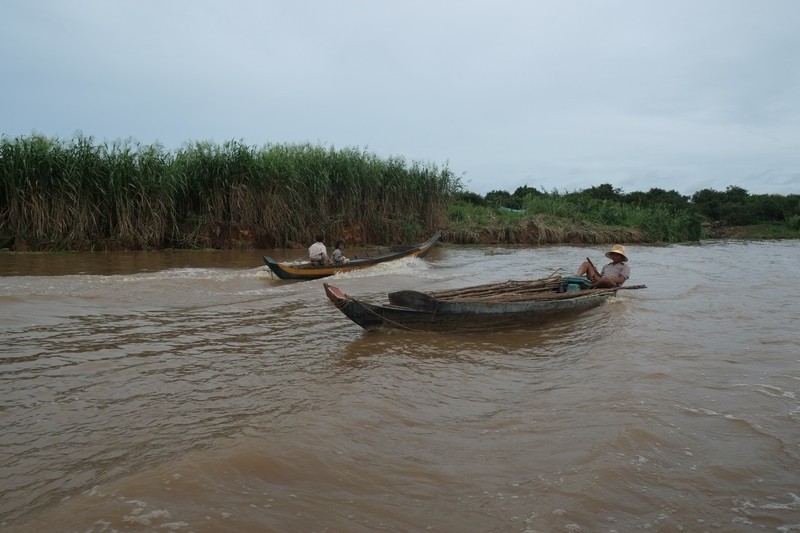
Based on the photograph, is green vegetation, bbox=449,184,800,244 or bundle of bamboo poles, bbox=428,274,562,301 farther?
green vegetation, bbox=449,184,800,244

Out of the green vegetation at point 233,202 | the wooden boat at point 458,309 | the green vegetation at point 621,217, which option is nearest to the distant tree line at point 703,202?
the green vegetation at point 621,217

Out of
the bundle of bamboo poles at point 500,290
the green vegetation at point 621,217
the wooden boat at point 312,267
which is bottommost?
the bundle of bamboo poles at point 500,290

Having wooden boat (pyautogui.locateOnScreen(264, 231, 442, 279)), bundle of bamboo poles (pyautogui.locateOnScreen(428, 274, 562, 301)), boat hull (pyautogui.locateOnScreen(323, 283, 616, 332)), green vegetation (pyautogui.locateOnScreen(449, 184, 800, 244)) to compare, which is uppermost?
green vegetation (pyautogui.locateOnScreen(449, 184, 800, 244))

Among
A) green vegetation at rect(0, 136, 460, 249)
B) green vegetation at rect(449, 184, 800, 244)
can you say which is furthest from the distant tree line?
green vegetation at rect(0, 136, 460, 249)

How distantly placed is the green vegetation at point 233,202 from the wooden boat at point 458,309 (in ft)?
35.7

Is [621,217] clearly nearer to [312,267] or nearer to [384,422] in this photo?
[312,267]

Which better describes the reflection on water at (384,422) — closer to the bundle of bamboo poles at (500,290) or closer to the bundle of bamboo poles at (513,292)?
the bundle of bamboo poles at (513,292)

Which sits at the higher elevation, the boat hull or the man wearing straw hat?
the man wearing straw hat

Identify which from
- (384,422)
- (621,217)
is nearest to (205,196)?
(384,422)

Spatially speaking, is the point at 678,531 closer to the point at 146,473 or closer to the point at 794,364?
the point at 146,473

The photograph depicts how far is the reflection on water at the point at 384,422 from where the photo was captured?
2.78 metres

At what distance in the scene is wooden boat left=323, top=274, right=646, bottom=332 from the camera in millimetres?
6305

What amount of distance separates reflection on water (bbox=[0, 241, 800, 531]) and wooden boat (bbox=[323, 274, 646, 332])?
17 centimetres

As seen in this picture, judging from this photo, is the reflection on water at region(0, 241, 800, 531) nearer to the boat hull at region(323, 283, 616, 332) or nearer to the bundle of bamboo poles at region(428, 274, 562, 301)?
the boat hull at region(323, 283, 616, 332)
